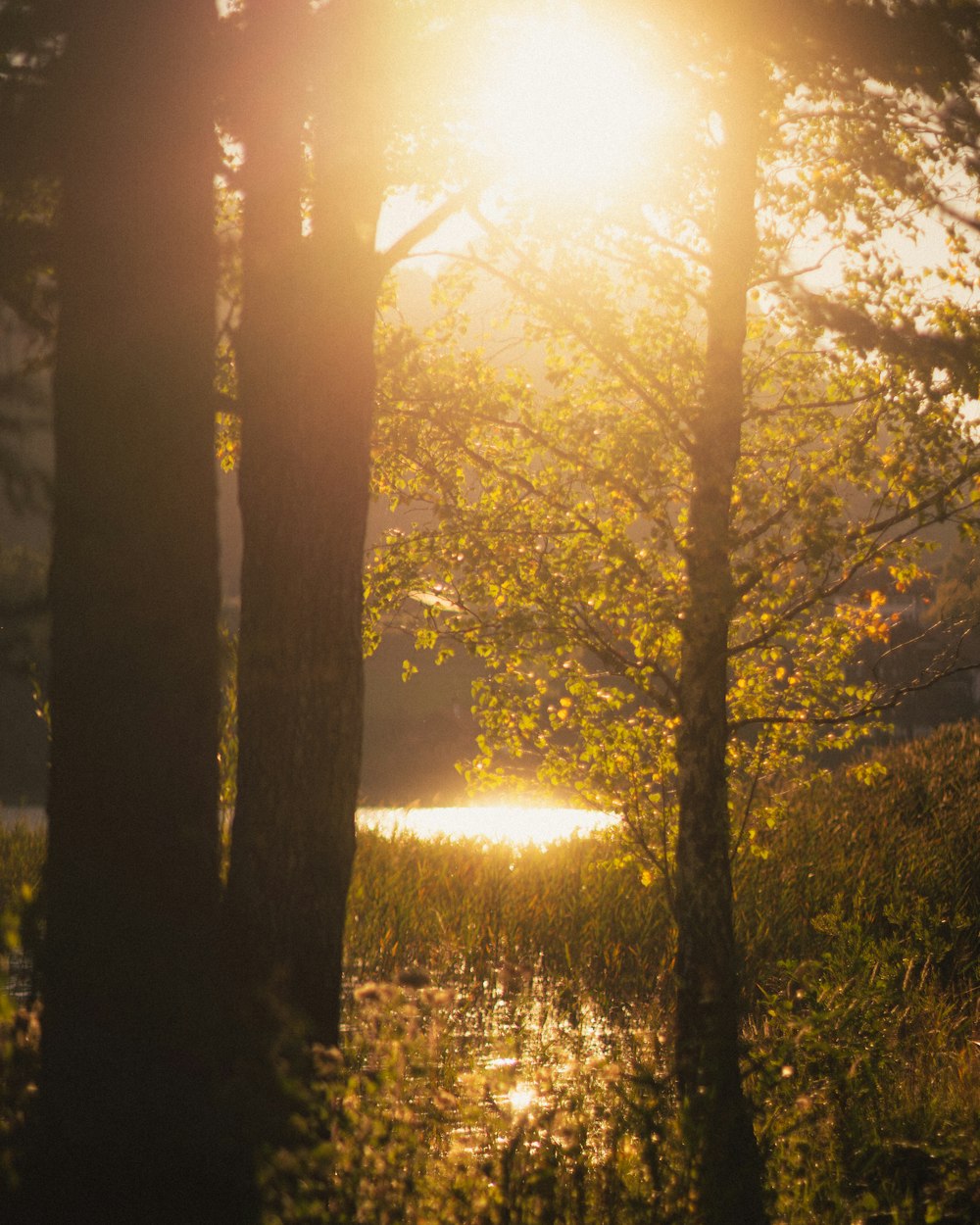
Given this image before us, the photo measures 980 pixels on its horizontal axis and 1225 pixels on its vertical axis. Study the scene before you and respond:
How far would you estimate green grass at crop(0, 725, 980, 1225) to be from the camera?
4.20 m

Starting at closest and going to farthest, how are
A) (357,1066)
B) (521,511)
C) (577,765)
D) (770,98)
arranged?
(357,1066)
(770,98)
(521,511)
(577,765)

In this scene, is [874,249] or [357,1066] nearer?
[357,1066]

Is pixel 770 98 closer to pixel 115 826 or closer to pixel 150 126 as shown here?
pixel 150 126

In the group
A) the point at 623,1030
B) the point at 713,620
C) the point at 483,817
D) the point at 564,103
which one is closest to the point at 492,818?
the point at 483,817

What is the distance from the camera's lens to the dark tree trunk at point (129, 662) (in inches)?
179

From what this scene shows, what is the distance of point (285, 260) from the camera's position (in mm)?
6055

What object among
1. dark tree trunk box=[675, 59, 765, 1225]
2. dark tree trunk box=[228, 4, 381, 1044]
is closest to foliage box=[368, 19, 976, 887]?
dark tree trunk box=[675, 59, 765, 1225]

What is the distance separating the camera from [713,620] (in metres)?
8.09

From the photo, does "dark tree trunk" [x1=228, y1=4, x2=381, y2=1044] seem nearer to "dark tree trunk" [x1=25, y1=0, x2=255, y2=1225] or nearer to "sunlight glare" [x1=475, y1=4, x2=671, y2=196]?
"dark tree trunk" [x1=25, y1=0, x2=255, y2=1225]

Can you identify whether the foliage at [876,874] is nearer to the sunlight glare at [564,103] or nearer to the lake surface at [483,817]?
the sunlight glare at [564,103]

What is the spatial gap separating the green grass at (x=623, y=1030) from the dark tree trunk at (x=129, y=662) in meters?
0.38

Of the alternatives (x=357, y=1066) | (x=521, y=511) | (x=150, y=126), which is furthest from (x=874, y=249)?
(x=357, y=1066)

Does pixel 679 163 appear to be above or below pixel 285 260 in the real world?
above

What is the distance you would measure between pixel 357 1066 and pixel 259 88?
4.89 m
